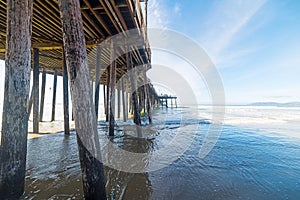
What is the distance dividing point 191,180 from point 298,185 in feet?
6.03

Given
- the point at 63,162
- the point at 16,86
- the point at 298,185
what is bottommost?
the point at 298,185

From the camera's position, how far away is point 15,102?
1.91m

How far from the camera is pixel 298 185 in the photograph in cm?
261

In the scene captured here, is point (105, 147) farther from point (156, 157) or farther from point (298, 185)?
point (298, 185)

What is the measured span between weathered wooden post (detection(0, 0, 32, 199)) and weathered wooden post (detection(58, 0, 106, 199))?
66cm

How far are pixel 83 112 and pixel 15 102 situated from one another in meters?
0.93

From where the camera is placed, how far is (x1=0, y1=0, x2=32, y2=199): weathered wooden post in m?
1.87

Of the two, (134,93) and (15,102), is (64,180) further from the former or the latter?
(134,93)

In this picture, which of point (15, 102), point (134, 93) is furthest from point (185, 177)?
point (134, 93)

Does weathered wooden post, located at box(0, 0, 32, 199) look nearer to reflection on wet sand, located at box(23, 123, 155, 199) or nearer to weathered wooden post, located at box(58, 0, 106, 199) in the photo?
reflection on wet sand, located at box(23, 123, 155, 199)

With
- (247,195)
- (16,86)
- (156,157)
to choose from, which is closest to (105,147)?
(156,157)

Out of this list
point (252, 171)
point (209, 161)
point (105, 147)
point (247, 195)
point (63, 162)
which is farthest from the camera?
point (105, 147)

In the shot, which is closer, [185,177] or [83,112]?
[83,112]

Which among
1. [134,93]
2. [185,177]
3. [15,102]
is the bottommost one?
[185,177]
